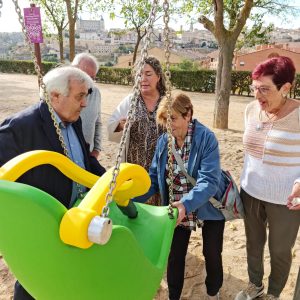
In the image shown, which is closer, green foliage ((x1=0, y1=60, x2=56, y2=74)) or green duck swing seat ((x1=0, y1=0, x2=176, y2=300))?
green duck swing seat ((x1=0, y1=0, x2=176, y2=300))

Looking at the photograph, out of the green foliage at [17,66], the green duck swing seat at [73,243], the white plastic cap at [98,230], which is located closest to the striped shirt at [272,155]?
the green duck swing seat at [73,243]

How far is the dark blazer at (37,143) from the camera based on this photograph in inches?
66.0

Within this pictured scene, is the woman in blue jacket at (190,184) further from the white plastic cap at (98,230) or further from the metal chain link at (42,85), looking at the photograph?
the white plastic cap at (98,230)

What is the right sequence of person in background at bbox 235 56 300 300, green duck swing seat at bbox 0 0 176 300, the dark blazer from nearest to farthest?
green duck swing seat at bbox 0 0 176 300 < the dark blazer < person in background at bbox 235 56 300 300

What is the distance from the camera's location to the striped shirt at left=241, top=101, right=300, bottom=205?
1933 mm

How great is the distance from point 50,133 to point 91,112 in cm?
131

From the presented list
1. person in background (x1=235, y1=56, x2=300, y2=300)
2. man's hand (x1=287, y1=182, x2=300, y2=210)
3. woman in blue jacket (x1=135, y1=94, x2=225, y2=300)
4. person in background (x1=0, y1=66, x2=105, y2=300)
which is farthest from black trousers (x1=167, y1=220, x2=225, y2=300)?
person in background (x1=0, y1=66, x2=105, y2=300)

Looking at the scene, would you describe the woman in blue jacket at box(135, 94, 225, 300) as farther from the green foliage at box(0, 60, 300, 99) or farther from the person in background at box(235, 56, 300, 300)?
the green foliage at box(0, 60, 300, 99)

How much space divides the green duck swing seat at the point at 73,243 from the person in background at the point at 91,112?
1669 mm

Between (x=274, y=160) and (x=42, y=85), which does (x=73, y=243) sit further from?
(x=274, y=160)

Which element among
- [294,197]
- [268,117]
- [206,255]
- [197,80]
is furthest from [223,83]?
[197,80]

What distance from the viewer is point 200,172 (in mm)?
1892

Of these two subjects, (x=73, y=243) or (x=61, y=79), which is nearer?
(x=73, y=243)

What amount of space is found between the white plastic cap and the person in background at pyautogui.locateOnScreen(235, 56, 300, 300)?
1.33m
